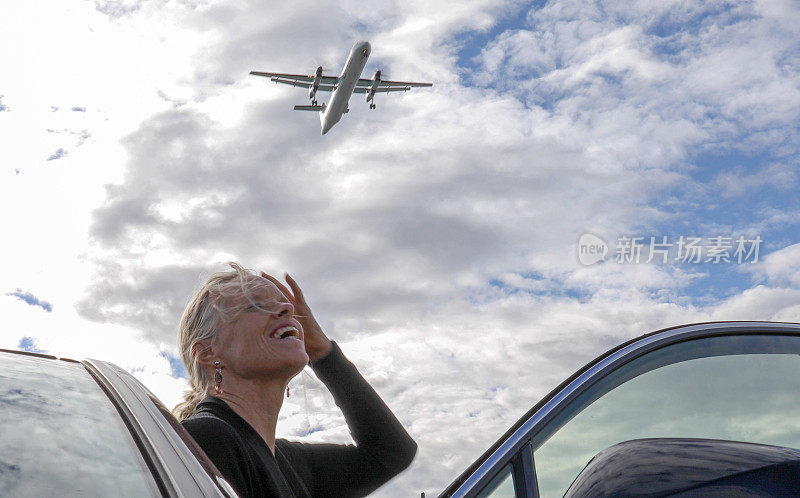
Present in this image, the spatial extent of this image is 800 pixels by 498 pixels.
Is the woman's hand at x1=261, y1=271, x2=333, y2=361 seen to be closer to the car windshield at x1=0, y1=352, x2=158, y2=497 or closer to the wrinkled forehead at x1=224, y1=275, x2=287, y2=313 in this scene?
the wrinkled forehead at x1=224, y1=275, x2=287, y2=313

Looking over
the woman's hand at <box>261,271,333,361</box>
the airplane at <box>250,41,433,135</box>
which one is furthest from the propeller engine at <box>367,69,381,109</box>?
the woman's hand at <box>261,271,333,361</box>

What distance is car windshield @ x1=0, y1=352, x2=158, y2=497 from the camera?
1204 mm

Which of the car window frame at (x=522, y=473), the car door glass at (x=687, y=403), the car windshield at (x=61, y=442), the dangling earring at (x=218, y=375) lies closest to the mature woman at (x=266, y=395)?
the dangling earring at (x=218, y=375)

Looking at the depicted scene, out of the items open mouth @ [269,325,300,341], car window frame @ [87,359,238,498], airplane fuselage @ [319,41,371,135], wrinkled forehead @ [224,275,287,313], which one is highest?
airplane fuselage @ [319,41,371,135]

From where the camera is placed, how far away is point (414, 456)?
3.74 meters

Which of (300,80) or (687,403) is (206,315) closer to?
(687,403)

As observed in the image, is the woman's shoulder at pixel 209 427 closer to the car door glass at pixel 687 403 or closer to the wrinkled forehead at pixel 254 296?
the wrinkled forehead at pixel 254 296

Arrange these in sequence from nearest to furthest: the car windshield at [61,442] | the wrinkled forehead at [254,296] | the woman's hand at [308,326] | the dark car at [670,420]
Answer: the car windshield at [61,442], the dark car at [670,420], the wrinkled forehead at [254,296], the woman's hand at [308,326]

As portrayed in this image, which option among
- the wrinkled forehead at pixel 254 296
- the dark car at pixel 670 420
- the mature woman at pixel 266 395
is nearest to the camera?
the dark car at pixel 670 420

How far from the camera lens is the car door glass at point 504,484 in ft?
6.09

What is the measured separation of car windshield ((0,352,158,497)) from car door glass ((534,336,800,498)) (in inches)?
40.6

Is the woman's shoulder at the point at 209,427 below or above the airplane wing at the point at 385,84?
below

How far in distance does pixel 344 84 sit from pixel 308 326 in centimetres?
3907

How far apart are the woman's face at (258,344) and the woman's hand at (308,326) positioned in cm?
28
